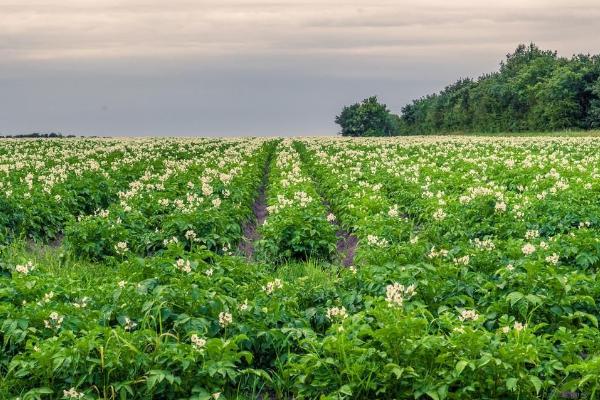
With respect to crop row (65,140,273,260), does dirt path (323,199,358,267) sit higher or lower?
lower

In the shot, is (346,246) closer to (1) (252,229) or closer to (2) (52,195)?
(1) (252,229)

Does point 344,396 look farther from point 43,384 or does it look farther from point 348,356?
point 43,384

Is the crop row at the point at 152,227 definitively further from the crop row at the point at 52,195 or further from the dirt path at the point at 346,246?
the dirt path at the point at 346,246

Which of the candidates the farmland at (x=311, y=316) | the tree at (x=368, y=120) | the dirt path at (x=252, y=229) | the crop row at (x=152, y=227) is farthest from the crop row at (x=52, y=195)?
the tree at (x=368, y=120)

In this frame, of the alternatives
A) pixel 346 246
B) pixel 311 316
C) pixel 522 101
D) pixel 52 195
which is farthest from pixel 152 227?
pixel 522 101

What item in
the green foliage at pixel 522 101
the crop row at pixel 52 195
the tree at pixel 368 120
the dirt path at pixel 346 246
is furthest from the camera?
the tree at pixel 368 120

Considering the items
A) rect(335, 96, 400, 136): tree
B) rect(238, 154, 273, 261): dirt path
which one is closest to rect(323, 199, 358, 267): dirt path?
rect(238, 154, 273, 261): dirt path

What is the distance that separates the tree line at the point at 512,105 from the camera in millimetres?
89812

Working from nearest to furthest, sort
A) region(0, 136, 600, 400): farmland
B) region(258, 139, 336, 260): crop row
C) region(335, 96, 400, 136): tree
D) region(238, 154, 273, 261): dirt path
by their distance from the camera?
region(0, 136, 600, 400): farmland, region(258, 139, 336, 260): crop row, region(238, 154, 273, 261): dirt path, region(335, 96, 400, 136): tree

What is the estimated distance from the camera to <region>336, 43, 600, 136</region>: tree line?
295 ft

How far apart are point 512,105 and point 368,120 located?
28.9 m

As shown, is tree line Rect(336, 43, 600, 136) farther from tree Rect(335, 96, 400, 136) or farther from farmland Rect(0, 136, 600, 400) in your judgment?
farmland Rect(0, 136, 600, 400)

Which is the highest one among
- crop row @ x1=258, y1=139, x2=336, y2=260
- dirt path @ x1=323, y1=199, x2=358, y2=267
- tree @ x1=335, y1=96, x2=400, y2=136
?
crop row @ x1=258, y1=139, x2=336, y2=260

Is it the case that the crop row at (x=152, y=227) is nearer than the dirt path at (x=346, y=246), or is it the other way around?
the crop row at (x=152, y=227)
